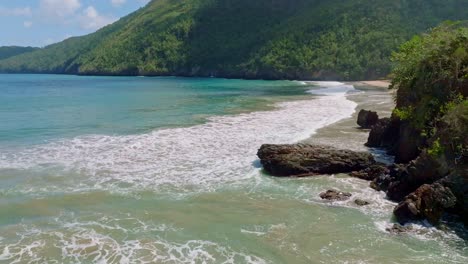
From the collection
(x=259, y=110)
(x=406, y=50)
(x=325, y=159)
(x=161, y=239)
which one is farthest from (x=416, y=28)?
(x=161, y=239)

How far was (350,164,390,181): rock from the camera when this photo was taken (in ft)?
56.5

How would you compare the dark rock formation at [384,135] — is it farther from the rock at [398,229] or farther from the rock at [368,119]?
the rock at [398,229]

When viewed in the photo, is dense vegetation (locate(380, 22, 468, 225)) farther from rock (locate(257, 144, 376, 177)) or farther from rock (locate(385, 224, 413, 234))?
rock (locate(257, 144, 376, 177))

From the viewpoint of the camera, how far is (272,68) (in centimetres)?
12525

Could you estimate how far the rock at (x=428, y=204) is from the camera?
12.9 meters

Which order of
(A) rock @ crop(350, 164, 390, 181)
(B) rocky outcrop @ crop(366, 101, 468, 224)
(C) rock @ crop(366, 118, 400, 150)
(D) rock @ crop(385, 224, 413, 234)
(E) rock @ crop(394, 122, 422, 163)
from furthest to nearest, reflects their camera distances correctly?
(C) rock @ crop(366, 118, 400, 150), (E) rock @ crop(394, 122, 422, 163), (A) rock @ crop(350, 164, 390, 181), (B) rocky outcrop @ crop(366, 101, 468, 224), (D) rock @ crop(385, 224, 413, 234)

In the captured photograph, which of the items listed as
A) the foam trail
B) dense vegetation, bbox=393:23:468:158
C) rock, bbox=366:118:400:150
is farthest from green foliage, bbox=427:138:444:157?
rock, bbox=366:118:400:150

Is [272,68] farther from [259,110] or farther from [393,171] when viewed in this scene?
[393,171]

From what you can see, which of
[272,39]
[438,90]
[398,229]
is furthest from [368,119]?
[272,39]

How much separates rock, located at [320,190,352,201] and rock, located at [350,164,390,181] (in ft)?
7.66

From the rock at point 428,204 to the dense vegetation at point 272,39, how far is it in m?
93.9

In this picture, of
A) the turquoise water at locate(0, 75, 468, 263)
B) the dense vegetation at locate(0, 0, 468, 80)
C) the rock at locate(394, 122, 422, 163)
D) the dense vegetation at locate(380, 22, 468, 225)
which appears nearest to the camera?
the turquoise water at locate(0, 75, 468, 263)

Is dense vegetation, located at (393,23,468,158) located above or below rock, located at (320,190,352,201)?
above

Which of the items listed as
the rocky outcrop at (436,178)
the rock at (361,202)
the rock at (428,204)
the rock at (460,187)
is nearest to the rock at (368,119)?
the rocky outcrop at (436,178)
